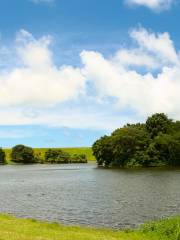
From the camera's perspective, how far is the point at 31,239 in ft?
82.0

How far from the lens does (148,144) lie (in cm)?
16600

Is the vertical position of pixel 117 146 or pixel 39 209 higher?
pixel 117 146

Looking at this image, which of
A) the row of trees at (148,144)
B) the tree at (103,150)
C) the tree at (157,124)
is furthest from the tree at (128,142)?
the tree at (103,150)

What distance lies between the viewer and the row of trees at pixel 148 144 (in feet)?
531

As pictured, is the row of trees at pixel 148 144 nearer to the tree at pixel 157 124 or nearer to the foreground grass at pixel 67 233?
the tree at pixel 157 124

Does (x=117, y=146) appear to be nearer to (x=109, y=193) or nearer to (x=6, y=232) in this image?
(x=109, y=193)

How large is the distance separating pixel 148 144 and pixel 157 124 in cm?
1053

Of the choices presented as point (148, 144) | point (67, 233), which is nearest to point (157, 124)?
point (148, 144)

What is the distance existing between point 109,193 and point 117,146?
3855 inches

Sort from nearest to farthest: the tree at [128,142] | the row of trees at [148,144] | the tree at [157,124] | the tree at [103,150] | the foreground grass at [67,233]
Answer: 1. the foreground grass at [67,233]
2. the row of trees at [148,144]
3. the tree at [128,142]
4. the tree at [157,124]
5. the tree at [103,150]

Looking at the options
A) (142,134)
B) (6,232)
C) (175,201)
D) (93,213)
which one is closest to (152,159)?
(142,134)

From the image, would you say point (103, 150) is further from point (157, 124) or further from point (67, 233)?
point (67, 233)

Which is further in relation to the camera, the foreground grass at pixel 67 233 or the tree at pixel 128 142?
the tree at pixel 128 142

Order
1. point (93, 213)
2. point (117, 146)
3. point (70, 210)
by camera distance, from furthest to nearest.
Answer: point (117, 146) < point (70, 210) < point (93, 213)
